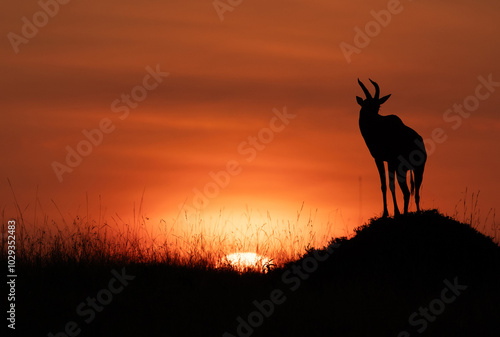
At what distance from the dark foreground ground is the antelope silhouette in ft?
7.71

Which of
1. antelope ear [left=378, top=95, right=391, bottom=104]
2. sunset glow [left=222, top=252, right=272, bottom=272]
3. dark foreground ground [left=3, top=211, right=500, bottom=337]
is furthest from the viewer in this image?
antelope ear [left=378, top=95, right=391, bottom=104]

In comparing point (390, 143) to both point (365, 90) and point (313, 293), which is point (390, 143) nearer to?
point (365, 90)

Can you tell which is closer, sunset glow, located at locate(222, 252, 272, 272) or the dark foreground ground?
the dark foreground ground

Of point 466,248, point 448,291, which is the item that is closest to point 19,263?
point 448,291

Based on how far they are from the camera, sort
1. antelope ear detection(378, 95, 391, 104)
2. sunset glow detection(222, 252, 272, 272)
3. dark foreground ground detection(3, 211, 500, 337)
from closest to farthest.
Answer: dark foreground ground detection(3, 211, 500, 337), sunset glow detection(222, 252, 272, 272), antelope ear detection(378, 95, 391, 104)

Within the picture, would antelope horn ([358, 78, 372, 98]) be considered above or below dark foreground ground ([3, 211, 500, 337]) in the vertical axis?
above

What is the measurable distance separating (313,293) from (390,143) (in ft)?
20.0

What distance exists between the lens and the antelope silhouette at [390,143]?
16.3m

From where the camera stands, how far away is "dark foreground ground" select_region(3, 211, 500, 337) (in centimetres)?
949

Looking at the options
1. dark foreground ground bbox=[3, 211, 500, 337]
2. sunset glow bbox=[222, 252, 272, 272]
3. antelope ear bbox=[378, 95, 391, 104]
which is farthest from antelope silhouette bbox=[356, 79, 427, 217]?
sunset glow bbox=[222, 252, 272, 272]

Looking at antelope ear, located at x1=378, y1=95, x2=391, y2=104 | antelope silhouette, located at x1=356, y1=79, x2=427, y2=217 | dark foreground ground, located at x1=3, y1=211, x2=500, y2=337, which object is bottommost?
dark foreground ground, located at x1=3, y1=211, x2=500, y2=337

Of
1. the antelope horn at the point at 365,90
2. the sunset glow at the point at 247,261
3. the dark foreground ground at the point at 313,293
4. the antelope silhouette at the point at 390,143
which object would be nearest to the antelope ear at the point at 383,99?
the antelope silhouette at the point at 390,143

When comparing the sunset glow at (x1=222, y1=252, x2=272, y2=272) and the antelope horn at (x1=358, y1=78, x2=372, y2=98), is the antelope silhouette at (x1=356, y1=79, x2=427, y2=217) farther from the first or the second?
the sunset glow at (x1=222, y1=252, x2=272, y2=272)

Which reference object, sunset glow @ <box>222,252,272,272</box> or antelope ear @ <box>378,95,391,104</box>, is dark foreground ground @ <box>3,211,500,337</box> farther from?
antelope ear @ <box>378,95,391,104</box>
